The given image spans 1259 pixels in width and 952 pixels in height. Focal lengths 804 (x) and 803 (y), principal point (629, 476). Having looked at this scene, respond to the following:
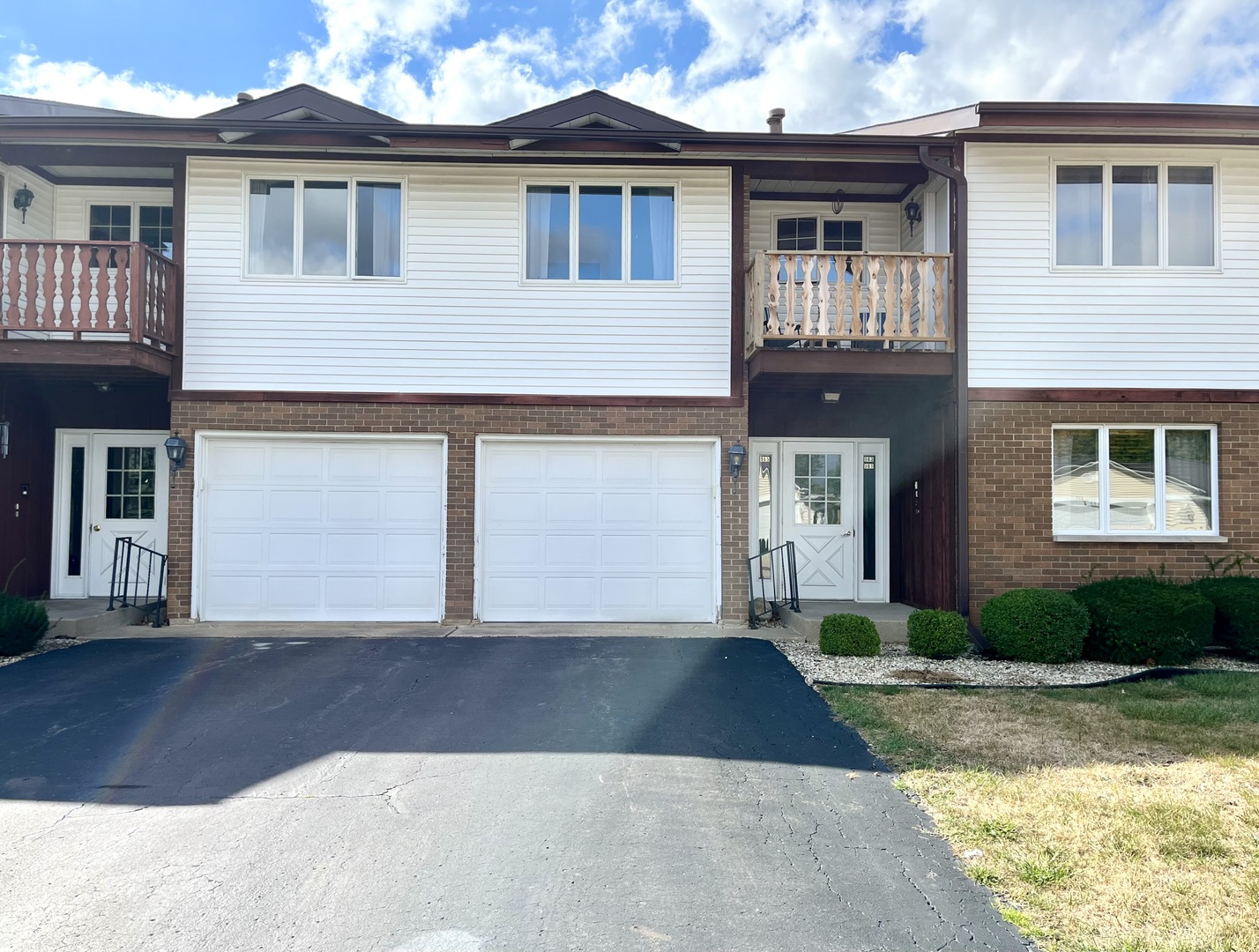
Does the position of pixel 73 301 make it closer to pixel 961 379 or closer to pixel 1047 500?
pixel 961 379

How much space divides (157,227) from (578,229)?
19.4 ft

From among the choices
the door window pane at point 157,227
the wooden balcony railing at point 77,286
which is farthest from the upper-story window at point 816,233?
the door window pane at point 157,227

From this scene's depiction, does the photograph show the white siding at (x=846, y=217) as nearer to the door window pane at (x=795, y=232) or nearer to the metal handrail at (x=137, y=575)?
the door window pane at (x=795, y=232)

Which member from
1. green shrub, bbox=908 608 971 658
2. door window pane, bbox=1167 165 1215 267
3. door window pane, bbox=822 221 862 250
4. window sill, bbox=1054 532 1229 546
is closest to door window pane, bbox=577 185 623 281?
door window pane, bbox=822 221 862 250

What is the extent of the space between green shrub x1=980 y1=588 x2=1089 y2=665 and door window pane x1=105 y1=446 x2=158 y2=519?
11.1 metres

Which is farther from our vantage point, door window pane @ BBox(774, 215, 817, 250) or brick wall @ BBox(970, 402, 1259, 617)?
door window pane @ BBox(774, 215, 817, 250)

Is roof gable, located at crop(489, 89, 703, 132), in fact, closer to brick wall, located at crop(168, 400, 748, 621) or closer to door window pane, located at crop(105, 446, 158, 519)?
brick wall, located at crop(168, 400, 748, 621)

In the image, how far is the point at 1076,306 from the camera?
9547 mm

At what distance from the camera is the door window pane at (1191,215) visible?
9.62 metres

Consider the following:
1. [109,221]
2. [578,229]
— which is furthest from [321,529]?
[109,221]

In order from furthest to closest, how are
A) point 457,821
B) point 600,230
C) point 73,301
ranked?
point 600,230
point 73,301
point 457,821

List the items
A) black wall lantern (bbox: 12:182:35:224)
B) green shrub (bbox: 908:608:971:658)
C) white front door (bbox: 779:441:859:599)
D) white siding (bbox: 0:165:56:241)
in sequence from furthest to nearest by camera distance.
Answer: white front door (bbox: 779:441:859:599)
black wall lantern (bbox: 12:182:35:224)
white siding (bbox: 0:165:56:241)
green shrub (bbox: 908:608:971:658)

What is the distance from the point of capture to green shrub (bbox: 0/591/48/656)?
26.7 feet

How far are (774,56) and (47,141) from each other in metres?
14.2
